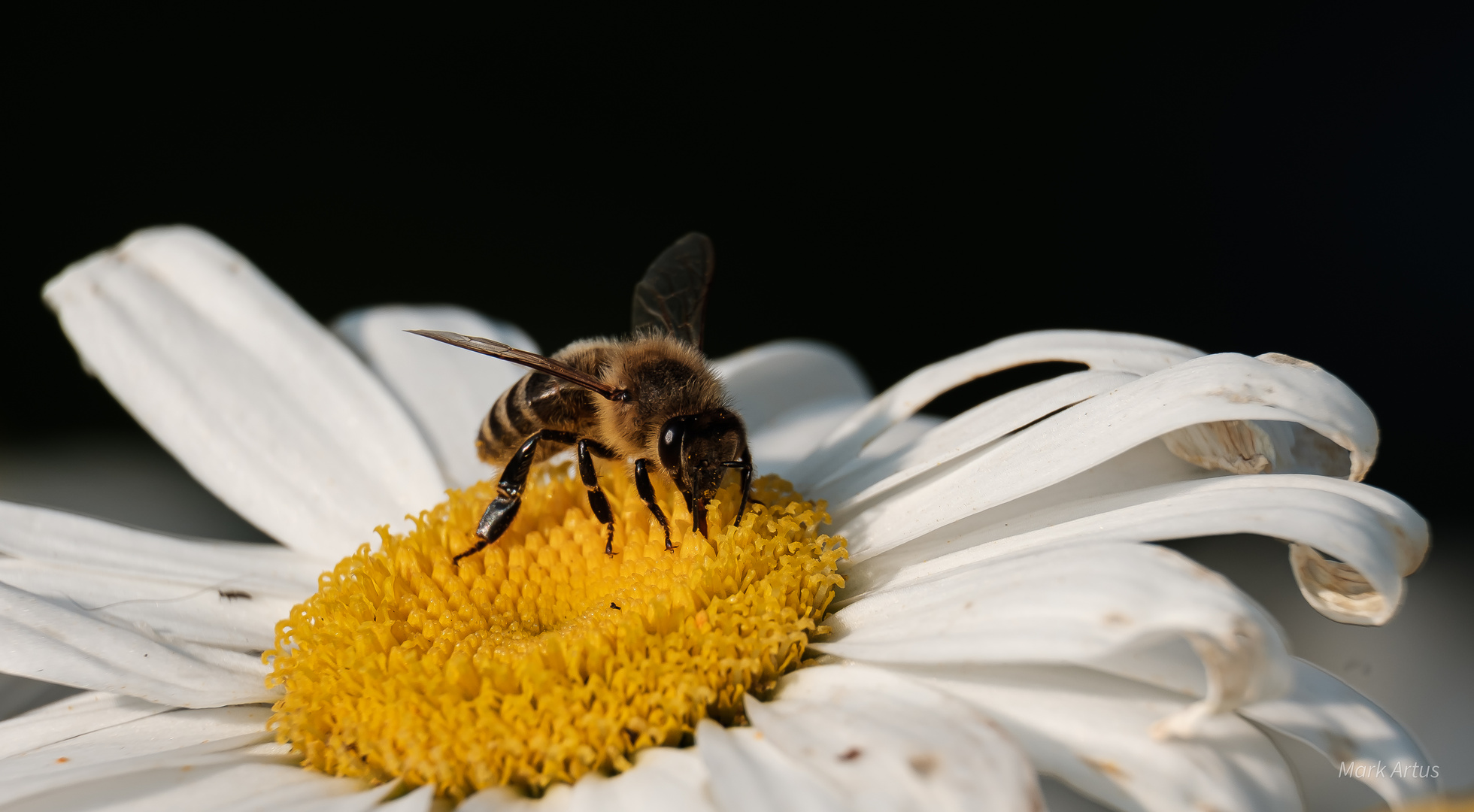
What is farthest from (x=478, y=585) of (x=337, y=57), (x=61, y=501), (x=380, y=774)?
(x=337, y=57)

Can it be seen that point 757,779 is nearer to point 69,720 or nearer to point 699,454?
point 699,454

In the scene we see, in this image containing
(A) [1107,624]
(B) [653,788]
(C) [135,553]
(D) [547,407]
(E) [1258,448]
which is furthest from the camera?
(C) [135,553]

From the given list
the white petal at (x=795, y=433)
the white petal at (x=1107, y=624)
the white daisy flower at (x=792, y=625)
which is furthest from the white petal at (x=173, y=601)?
the white petal at (x=1107, y=624)

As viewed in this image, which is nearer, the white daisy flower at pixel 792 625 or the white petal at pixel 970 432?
the white daisy flower at pixel 792 625

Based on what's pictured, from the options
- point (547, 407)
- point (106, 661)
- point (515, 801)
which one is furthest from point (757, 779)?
point (106, 661)

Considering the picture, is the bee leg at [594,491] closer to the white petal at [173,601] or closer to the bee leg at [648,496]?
the bee leg at [648,496]
